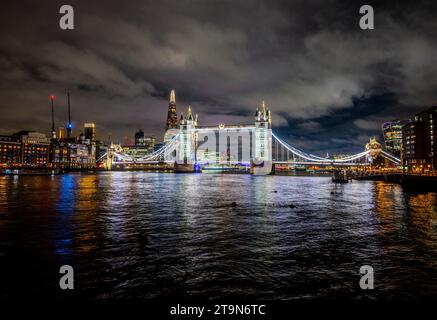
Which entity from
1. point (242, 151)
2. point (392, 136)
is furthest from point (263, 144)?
point (392, 136)

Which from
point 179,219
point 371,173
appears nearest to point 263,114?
point 371,173

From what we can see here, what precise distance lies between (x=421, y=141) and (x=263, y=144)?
183ft

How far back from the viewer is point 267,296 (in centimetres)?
746

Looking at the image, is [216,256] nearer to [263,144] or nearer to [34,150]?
[263,144]

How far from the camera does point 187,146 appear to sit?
15662 cm

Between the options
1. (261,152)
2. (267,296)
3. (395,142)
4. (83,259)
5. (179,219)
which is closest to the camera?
(267,296)

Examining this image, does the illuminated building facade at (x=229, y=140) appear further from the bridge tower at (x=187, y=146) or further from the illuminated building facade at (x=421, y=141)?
the illuminated building facade at (x=421, y=141)

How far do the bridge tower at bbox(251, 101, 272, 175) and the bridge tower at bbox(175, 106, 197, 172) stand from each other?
34759mm

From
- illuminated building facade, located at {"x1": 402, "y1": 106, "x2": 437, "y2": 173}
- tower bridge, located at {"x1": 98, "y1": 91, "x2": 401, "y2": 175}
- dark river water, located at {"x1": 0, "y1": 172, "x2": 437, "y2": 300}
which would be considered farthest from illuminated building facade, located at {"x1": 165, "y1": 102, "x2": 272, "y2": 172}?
dark river water, located at {"x1": 0, "y1": 172, "x2": 437, "y2": 300}

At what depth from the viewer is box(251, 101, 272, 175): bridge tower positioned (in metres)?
122

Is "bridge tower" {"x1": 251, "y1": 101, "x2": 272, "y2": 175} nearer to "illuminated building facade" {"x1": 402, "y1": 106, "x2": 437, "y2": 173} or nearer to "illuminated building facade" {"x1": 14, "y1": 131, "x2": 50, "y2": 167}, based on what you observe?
"illuminated building facade" {"x1": 402, "y1": 106, "x2": 437, "y2": 173}

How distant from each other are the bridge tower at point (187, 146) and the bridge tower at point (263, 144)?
34759mm
